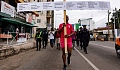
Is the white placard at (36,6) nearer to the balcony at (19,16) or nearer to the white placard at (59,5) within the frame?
the white placard at (59,5)

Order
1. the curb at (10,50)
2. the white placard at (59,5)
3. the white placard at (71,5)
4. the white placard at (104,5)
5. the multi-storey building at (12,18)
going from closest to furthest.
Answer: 1. the white placard at (59,5)
2. the white placard at (71,5)
3. the curb at (10,50)
4. the white placard at (104,5)
5. the multi-storey building at (12,18)

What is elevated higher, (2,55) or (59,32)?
(59,32)

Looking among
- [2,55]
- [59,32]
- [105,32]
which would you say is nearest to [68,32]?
[59,32]

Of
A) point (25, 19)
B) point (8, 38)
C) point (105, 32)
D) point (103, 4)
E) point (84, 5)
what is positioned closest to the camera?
point (84, 5)

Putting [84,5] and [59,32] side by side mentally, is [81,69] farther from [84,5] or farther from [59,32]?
[84,5]

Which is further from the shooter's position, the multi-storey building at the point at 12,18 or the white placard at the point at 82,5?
the multi-storey building at the point at 12,18

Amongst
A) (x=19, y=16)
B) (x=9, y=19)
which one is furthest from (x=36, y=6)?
(x=19, y=16)

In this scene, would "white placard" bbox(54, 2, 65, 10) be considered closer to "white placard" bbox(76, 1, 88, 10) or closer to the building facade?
"white placard" bbox(76, 1, 88, 10)

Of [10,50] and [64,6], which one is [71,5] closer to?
[64,6]

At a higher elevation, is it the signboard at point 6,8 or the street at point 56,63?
the signboard at point 6,8

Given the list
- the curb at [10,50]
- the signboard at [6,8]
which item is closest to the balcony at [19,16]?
the signboard at [6,8]

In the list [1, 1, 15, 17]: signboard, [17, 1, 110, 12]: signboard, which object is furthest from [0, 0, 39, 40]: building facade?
[17, 1, 110, 12]: signboard

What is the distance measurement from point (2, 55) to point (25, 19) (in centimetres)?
2538

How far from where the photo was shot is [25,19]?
37.0 metres
